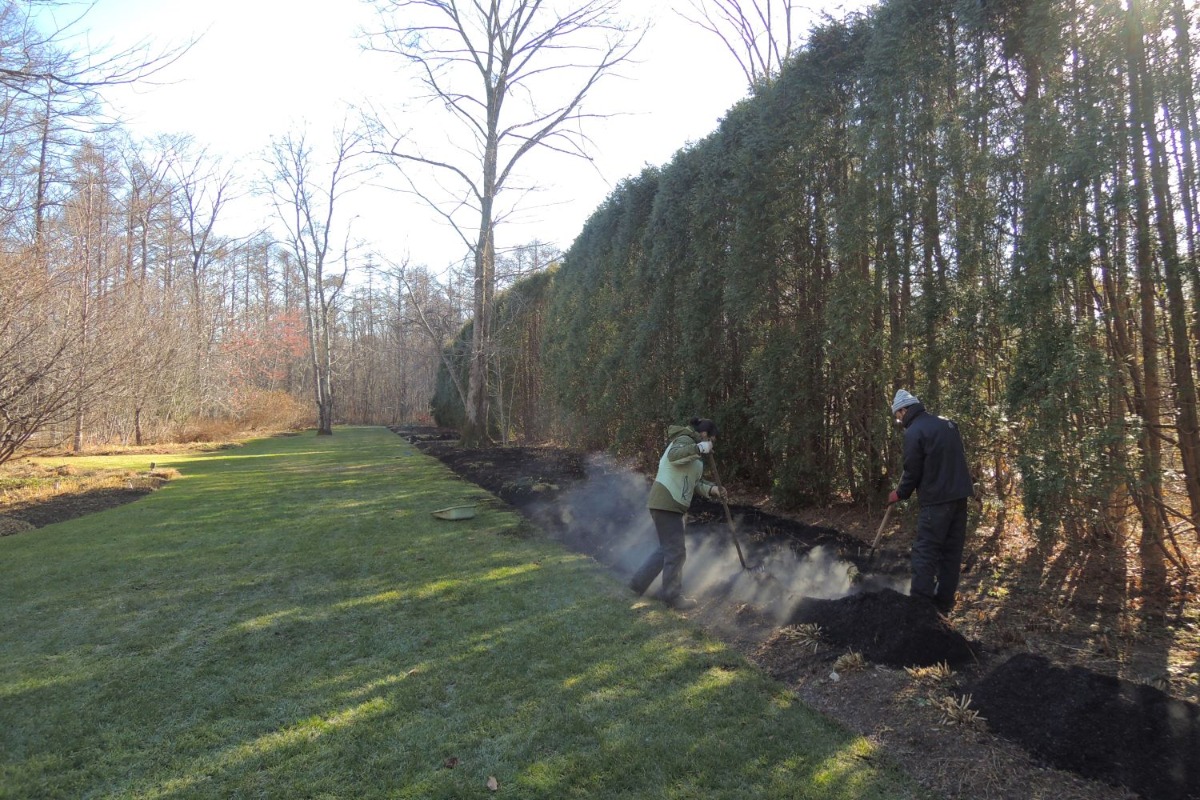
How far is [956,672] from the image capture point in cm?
331

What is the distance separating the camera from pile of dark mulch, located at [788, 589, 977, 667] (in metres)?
3.44

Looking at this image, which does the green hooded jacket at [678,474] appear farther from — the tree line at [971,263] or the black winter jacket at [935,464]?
the tree line at [971,263]

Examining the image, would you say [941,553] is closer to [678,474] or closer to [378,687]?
[678,474]

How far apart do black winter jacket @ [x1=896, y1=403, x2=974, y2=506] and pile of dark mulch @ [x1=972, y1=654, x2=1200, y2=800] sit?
4.43 feet

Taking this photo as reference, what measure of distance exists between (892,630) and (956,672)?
1.24ft

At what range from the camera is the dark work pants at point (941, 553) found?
4211 mm

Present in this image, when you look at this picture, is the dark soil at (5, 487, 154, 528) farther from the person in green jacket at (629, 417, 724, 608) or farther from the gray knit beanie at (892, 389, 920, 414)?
the gray knit beanie at (892, 389, 920, 414)

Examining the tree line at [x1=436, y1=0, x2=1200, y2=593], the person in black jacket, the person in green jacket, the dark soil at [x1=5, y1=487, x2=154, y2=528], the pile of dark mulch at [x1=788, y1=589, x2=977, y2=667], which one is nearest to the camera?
the pile of dark mulch at [x1=788, y1=589, x2=977, y2=667]

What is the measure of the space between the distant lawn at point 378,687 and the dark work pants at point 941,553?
1.55 meters

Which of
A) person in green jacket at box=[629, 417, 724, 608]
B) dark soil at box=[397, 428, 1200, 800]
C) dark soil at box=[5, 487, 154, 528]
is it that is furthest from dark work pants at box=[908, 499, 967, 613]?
dark soil at box=[5, 487, 154, 528]

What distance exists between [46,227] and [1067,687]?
2088 centimetres

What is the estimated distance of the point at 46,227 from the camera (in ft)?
50.1

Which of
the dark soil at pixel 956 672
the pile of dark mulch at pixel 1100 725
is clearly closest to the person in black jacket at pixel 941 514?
the dark soil at pixel 956 672

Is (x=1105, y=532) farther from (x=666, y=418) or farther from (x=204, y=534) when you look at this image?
(x=204, y=534)
